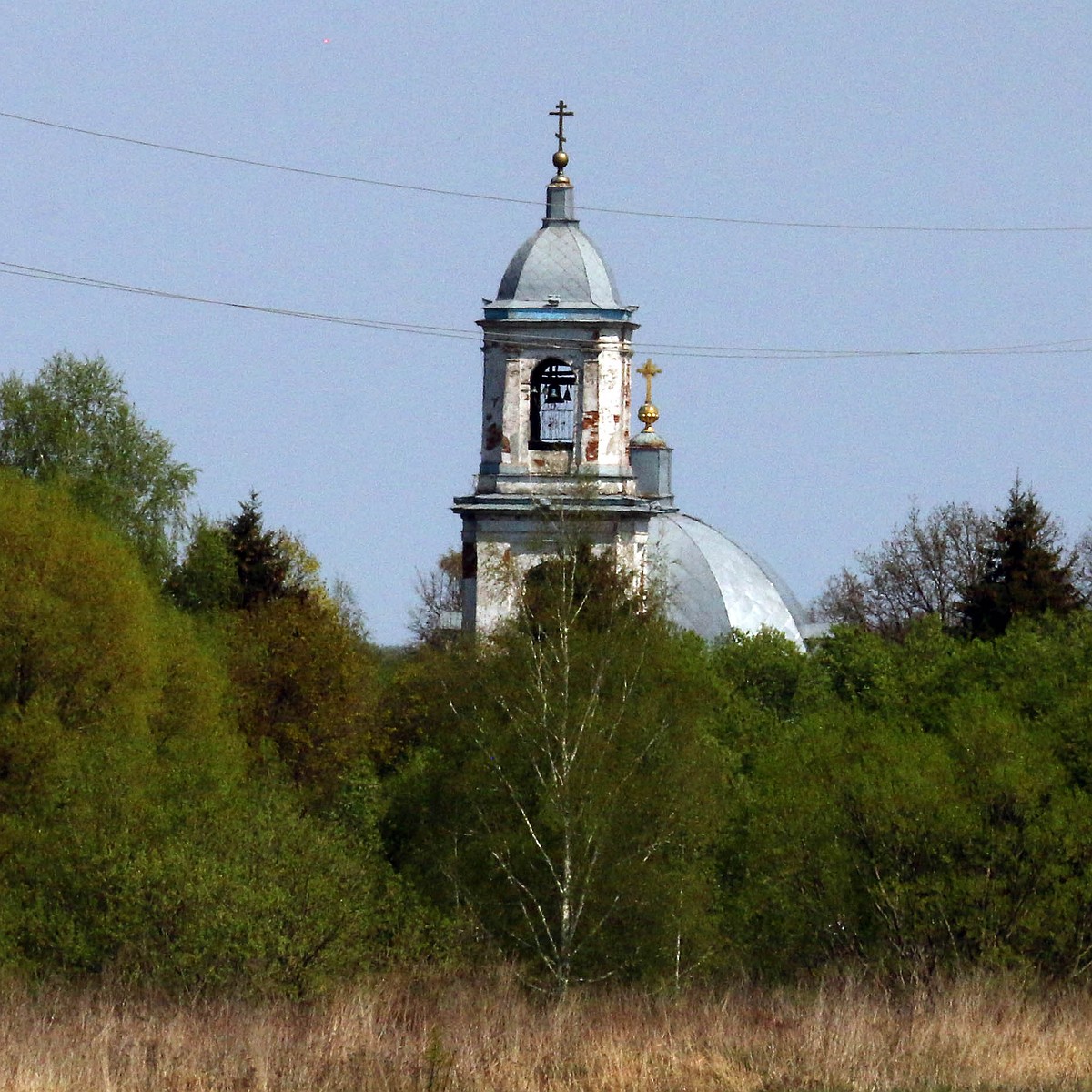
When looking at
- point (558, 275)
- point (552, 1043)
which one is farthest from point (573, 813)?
point (558, 275)

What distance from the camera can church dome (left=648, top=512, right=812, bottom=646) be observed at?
5712 centimetres

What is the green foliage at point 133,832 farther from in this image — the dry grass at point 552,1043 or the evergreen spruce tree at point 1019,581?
the evergreen spruce tree at point 1019,581

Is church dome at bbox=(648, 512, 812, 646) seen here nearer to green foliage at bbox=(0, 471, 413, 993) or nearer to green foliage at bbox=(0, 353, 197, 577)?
green foliage at bbox=(0, 353, 197, 577)

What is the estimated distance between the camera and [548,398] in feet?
163

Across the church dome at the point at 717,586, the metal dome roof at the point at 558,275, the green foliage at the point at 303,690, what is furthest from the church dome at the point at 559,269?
the church dome at the point at 717,586

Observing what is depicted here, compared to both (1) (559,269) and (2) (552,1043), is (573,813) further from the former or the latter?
(1) (559,269)

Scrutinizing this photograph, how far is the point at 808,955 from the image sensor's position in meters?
30.9

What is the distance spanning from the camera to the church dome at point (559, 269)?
4875 centimetres

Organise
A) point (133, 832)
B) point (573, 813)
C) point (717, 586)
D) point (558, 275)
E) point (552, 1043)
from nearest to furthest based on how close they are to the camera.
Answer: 1. point (552, 1043)
2. point (133, 832)
3. point (573, 813)
4. point (558, 275)
5. point (717, 586)

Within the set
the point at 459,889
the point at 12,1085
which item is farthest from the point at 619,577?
the point at 12,1085

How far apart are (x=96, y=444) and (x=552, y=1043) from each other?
1274 inches

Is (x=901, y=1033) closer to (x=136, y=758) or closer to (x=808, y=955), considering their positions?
(x=808, y=955)

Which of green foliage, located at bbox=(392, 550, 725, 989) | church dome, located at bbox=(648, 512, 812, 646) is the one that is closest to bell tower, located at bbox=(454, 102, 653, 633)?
church dome, located at bbox=(648, 512, 812, 646)

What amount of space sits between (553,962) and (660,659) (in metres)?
4.39
